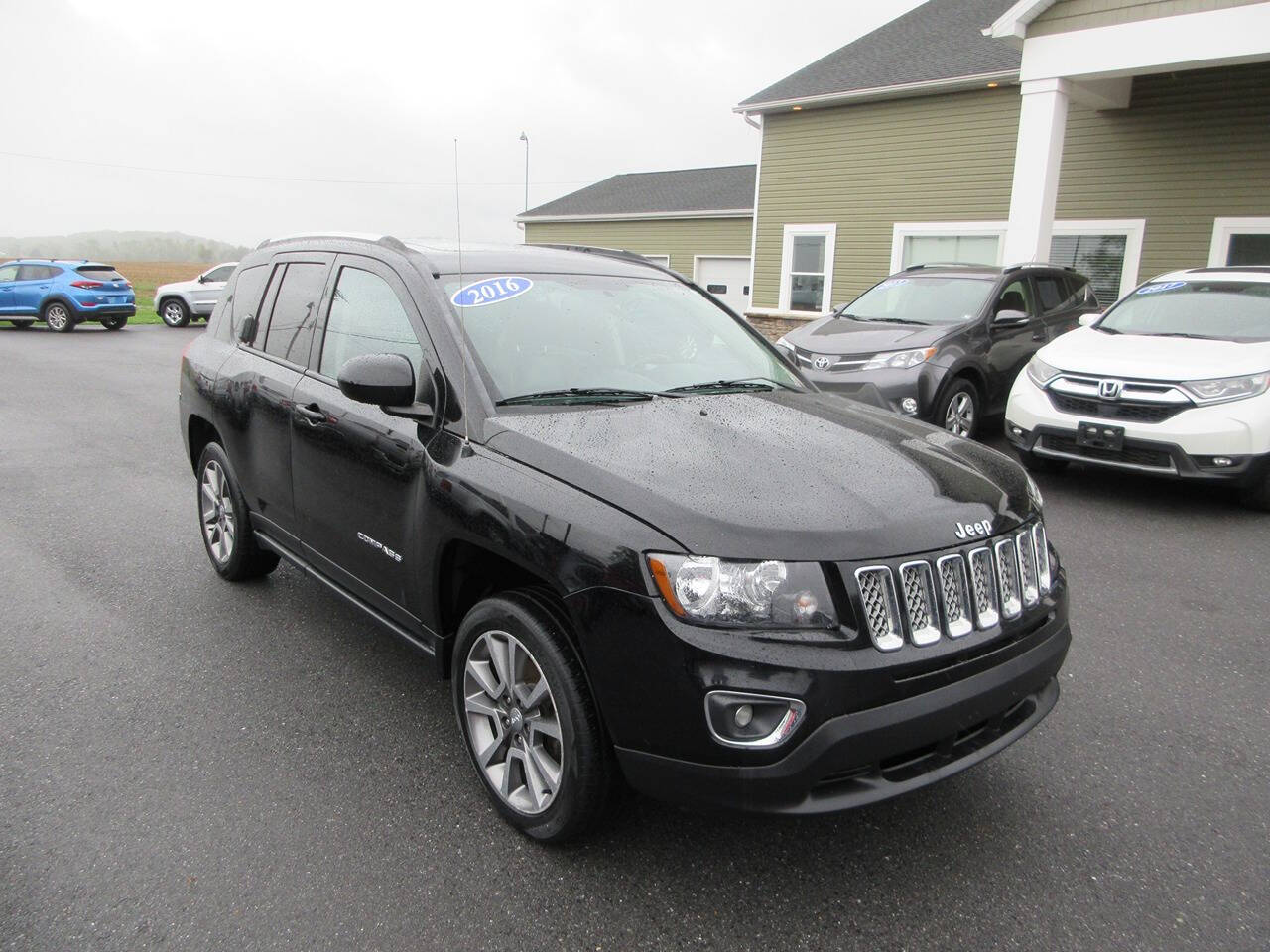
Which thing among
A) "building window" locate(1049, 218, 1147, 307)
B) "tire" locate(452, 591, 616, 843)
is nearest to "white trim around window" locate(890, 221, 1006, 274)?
"building window" locate(1049, 218, 1147, 307)

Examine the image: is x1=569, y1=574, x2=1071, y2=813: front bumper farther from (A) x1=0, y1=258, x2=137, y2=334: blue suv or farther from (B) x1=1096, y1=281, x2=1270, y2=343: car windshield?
(A) x1=0, y1=258, x2=137, y2=334: blue suv

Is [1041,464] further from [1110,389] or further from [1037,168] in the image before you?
[1037,168]

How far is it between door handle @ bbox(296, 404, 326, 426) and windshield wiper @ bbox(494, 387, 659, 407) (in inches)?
39.2

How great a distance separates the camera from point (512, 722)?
2.74 m

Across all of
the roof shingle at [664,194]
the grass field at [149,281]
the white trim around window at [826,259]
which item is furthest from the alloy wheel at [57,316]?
the white trim around window at [826,259]

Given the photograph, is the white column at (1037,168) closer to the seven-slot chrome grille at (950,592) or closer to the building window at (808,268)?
the building window at (808,268)

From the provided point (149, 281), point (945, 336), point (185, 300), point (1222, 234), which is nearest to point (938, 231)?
point (1222, 234)

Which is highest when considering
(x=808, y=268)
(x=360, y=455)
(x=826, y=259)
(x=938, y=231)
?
(x=938, y=231)

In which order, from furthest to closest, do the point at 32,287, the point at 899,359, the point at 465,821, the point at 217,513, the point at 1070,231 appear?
the point at 32,287 → the point at 1070,231 → the point at 899,359 → the point at 217,513 → the point at 465,821

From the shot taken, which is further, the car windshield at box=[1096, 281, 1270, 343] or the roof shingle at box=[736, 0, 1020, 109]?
the roof shingle at box=[736, 0, 1020, 109]

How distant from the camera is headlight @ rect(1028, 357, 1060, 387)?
6.97m

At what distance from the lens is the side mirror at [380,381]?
2906 millimetres

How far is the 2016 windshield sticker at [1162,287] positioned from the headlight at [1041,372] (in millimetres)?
1510

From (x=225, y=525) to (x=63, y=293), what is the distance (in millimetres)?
19874
